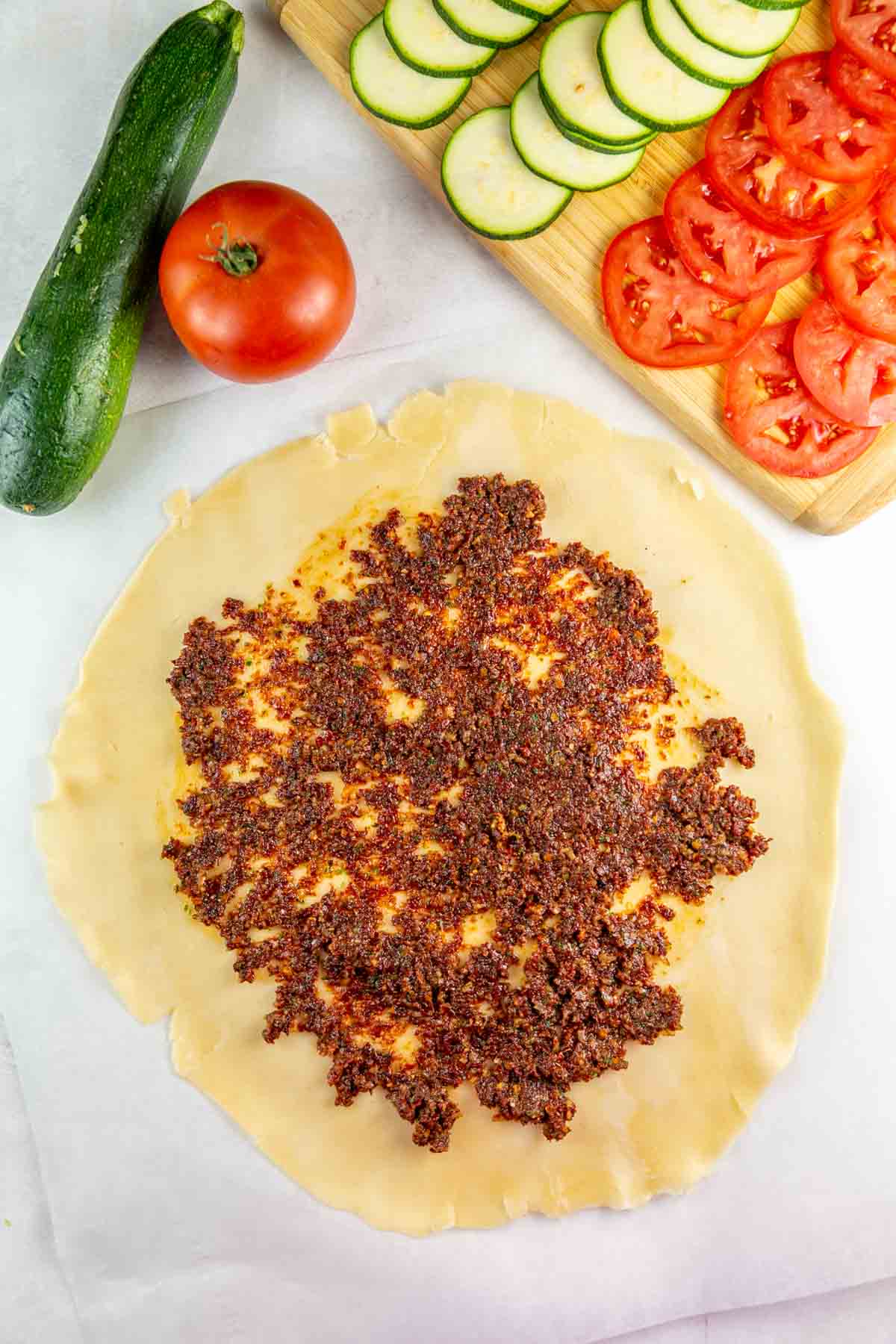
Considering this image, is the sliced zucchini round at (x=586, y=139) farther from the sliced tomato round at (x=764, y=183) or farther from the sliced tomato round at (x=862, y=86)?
the sliced tomato round at (x=862, y=86)

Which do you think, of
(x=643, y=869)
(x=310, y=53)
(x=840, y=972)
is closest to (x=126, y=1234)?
(x=643, y=869)

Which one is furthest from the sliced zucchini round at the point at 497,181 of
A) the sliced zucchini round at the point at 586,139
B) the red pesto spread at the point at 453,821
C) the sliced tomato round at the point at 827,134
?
the red pesto spread at the point at 453,821

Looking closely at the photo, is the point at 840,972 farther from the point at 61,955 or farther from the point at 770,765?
the point at 61,955

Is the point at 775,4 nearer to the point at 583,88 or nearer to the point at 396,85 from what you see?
the point at 583,88

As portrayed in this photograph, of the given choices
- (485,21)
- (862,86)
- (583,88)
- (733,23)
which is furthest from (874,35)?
(485,21)

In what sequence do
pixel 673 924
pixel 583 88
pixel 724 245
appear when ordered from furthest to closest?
pixel 673 924 < pixel 724 245 < pixel 583 88

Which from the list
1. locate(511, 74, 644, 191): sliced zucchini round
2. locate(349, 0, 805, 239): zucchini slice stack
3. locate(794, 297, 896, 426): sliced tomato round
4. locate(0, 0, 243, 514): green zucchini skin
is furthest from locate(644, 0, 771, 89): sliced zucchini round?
locate(0, 0, 243, 514): green zucchini skin
